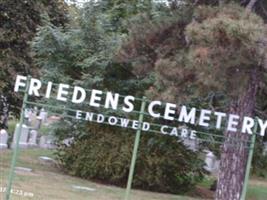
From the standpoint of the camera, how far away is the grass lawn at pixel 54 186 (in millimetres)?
12125

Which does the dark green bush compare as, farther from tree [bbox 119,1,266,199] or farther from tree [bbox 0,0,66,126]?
tree [bbox 119,1,266,199]

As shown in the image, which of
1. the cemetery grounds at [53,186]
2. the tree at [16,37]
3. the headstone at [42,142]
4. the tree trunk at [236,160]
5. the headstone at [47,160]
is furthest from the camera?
the headstone at [42,142]

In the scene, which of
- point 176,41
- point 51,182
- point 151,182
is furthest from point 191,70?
point 151,182

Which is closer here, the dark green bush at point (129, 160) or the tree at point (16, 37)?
the dark green bush at point (129, 160)

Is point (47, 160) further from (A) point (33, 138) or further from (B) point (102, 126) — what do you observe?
(A) point (33, 138)

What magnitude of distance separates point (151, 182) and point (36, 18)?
20.6 ft

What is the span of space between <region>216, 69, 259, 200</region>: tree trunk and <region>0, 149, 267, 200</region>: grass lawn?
3.14 meters

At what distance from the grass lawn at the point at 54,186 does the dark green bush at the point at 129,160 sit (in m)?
0.45

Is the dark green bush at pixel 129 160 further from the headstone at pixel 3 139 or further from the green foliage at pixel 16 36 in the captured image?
the headstone at pixel 3 139

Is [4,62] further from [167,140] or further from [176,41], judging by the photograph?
[176,41]

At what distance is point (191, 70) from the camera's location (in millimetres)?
9438

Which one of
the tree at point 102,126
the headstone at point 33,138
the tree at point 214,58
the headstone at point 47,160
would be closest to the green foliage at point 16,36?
the tree at point 102,126

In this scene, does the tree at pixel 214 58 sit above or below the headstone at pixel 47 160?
above

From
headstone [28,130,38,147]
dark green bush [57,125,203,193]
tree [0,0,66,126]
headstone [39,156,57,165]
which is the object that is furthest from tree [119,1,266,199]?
headstone [28,130,38,147]
